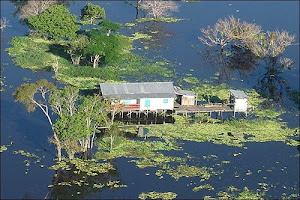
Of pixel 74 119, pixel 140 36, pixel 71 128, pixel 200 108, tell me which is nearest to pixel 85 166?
pixel 71 128

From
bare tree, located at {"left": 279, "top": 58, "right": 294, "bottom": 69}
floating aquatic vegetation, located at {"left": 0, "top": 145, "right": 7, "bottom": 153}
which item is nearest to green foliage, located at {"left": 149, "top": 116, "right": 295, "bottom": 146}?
floating aquatic vegetation, located at {"left": 0, "top": 145, "right": 7, "bottom": 153}

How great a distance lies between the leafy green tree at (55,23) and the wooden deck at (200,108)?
24.6m

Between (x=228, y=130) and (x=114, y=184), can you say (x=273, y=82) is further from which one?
(x=114, y=184)

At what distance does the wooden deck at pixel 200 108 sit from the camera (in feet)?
207

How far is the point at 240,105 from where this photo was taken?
6481 cm

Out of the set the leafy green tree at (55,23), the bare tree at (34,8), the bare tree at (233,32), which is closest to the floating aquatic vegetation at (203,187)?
the bare tree at (233,32)

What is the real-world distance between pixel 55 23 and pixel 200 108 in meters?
28.4

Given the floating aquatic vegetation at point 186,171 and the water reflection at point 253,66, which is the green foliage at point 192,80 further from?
the floating aquatic vegetation at point 186,171

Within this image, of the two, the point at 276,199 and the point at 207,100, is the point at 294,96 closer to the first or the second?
the point at 207,100

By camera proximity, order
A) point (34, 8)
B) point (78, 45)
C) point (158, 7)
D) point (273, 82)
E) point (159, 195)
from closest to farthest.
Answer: point (159, 195)
point (78, 45)
point (273, 82)
point (34, 8)
point (158, 7)

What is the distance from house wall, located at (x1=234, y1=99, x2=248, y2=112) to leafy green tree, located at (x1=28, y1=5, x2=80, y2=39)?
2743 cm

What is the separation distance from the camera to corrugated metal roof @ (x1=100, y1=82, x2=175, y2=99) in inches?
2420

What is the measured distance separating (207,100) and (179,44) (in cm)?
2438

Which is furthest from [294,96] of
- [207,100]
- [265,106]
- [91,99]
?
[91,99]
